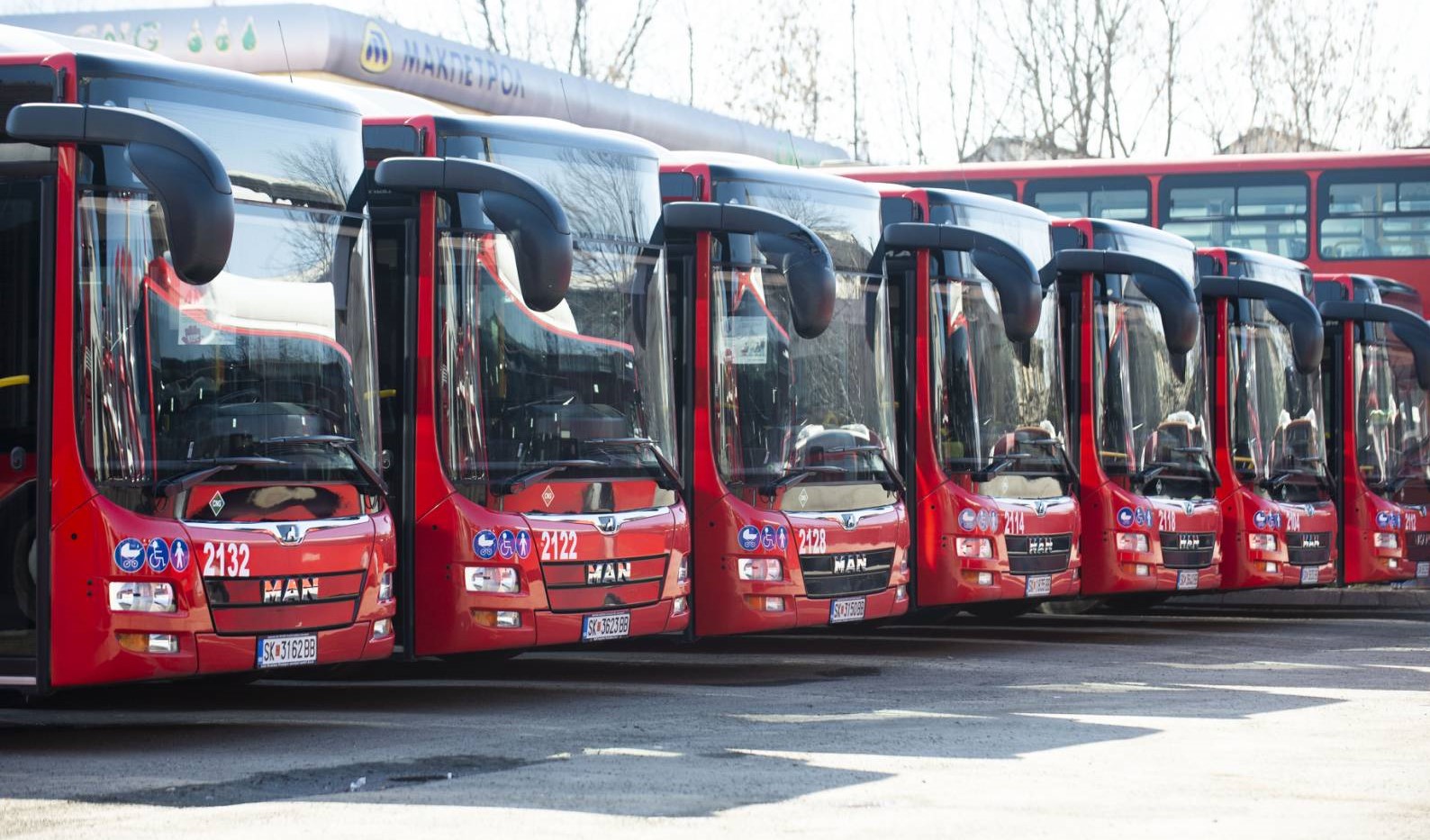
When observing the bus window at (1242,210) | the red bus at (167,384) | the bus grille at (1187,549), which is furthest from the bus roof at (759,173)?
the bus window at (1242,210)

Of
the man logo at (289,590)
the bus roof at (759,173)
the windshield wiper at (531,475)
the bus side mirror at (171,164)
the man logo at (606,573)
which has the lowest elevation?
the man logo at (606,573)

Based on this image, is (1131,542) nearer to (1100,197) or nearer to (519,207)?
(519,207)

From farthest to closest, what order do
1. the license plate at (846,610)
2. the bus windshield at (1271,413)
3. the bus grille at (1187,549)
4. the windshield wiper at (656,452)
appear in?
the bus windshield at (1271,413)
the bus grille at (1187,549)
the license plate at (846,610)
the windshield wiper at (656,452)

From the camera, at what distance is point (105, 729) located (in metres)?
11.2

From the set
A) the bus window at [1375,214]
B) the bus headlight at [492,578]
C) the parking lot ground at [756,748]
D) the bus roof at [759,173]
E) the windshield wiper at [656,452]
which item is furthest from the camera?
the bus window at [1375,214]

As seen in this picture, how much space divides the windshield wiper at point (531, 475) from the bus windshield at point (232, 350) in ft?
2.70

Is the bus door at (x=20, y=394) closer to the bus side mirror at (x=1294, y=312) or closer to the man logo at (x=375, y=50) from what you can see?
the bus side mirror at (x=1294, y=312)

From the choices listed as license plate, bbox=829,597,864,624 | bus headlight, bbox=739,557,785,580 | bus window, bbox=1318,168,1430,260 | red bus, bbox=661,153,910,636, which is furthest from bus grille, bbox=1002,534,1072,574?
bus window, bbox=1318,168,1430,260

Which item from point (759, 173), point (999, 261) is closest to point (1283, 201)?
point (999, 261)

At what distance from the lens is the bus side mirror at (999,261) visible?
14.4 m

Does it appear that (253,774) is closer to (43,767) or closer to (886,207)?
(43,767)

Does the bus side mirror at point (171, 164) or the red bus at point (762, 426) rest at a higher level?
the bus side mirror at point (171, 164)

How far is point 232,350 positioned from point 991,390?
639 cm

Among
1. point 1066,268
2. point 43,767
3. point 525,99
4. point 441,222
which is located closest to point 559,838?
point 43,767
